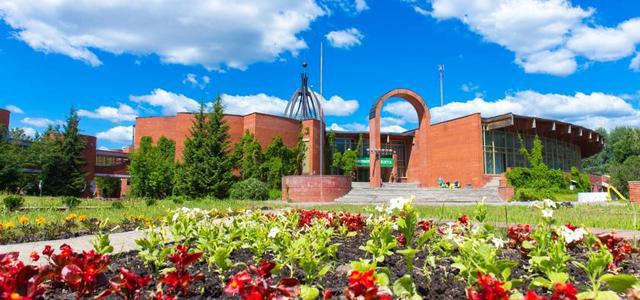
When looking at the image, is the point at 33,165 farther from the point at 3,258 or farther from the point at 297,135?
the point at 3,258

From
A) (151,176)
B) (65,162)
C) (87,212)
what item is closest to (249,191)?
(151,176)

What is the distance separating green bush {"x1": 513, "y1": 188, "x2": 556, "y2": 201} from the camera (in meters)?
26.5

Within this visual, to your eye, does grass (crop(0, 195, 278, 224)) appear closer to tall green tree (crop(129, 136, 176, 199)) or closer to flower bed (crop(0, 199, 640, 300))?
flower bed (crop(0, 199, 640, 300))

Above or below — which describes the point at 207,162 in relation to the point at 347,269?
above

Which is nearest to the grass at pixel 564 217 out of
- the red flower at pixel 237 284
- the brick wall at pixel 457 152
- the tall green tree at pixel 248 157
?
the red flower at pixel 237 284

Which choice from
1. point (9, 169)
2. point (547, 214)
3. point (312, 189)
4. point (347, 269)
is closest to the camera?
point (547, 214)

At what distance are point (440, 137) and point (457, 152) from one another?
225 cm

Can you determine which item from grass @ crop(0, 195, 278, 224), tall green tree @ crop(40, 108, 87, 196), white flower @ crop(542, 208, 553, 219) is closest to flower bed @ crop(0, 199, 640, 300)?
white flower @ crop(542, 208, 553, 219)

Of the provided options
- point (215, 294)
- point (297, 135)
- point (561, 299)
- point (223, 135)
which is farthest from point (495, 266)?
point (297, 135)

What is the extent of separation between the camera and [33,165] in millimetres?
29141

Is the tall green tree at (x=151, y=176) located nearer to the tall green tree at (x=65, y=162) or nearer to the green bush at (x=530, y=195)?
the tall green tree at (x=65, y=162)

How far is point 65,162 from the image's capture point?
29406mm

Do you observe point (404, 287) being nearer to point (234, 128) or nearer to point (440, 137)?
point (234, 128)

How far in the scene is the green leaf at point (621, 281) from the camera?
219cm
